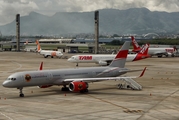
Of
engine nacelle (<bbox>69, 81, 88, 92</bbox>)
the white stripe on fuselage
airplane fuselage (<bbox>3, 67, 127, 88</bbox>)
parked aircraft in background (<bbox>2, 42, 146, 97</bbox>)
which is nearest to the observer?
airplane fuselage (<bbox>3, 67, 127, 88</bbox>)

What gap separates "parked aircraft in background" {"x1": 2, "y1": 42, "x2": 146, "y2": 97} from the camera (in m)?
53.0

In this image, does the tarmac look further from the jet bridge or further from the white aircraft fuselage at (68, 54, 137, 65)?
the white aircraft fuselage at (68, 54, 137, 65)

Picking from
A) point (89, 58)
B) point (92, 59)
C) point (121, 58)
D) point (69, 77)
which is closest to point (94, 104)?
point (69, 77)

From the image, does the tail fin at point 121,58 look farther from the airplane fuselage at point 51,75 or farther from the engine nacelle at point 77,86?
the engine nacelle at point 77,86

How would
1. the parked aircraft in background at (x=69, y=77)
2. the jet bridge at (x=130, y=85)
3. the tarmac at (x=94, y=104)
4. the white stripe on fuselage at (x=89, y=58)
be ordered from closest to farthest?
the tarmac at (x=94, y=104), the parked aircraft in background at (x=69, y=77), the jet bridge at (x=130, y=85), the white stripe on fuselage at (x=89, y=58)

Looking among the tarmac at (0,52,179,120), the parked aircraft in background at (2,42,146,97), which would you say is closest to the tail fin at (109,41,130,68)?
the parked aircraft in background at (2,42,146,97)

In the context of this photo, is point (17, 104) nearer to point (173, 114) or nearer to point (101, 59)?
point (173, 114)

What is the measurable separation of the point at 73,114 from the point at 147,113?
865cm

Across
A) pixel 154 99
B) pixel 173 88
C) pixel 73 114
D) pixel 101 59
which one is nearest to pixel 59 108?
pixel 73 114

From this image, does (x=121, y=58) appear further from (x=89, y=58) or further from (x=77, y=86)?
(x=89, y=58)

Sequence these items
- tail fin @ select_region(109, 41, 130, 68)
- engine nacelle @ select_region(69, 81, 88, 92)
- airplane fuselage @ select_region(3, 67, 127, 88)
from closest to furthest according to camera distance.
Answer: airplane fuselage @ select_region(3, 67, 127, 88)
engine nacelle @ select_region(69, 81, 88, 92)
tail fin @ select_region(109, 41, 130, 68)

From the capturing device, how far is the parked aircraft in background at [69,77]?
53.0 metres

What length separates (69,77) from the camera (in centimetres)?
5844

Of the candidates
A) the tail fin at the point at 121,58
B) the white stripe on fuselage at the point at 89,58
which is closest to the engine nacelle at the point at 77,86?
the tail fin at the point at 121,58
